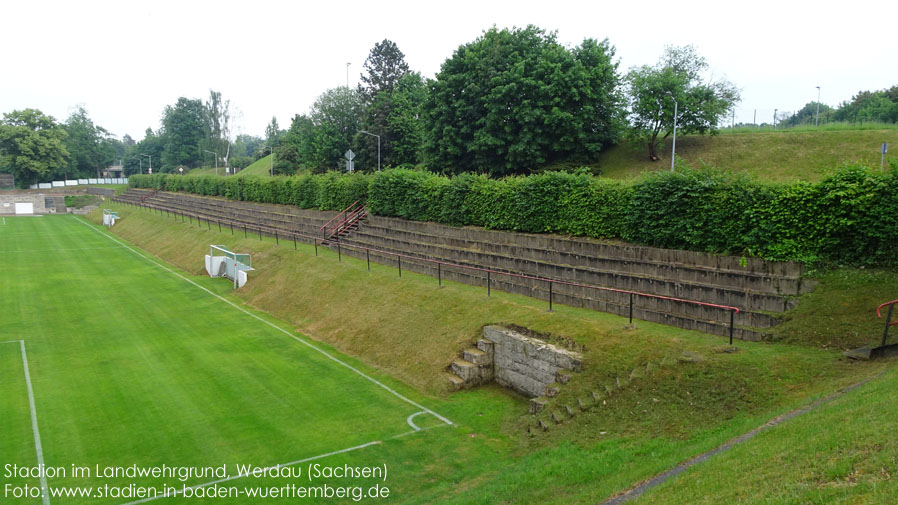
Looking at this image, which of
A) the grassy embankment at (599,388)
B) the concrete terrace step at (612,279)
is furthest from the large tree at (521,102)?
the grassy embankment at (599,388)

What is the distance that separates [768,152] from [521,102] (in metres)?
15.9

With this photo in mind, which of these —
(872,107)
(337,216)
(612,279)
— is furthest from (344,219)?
(872,107)

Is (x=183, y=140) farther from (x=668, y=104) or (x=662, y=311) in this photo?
(x=662, y=311)

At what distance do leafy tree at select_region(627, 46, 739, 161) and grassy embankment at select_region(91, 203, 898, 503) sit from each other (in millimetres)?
24113

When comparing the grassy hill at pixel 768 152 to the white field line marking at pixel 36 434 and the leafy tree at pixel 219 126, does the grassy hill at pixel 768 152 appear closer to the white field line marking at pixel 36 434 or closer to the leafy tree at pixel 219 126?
the white field line marking at pixel 36 434

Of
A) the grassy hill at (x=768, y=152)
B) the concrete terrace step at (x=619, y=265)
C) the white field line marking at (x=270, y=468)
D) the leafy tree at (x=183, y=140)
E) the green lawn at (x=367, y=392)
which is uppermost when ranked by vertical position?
the leafy tree at (x=183, y=140)

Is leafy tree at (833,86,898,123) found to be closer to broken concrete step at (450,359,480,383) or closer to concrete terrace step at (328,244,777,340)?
concrete terrace step at (328,244,777,340)

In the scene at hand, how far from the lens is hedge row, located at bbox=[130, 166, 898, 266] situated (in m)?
13.5

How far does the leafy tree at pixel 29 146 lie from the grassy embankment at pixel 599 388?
343 ft

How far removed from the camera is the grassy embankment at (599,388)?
9844mm

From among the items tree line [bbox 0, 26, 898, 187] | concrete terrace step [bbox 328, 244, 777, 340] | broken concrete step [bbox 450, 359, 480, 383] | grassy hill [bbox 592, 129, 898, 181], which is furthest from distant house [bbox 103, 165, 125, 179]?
broken concrete step [bbox 450, 359, 480, 383]

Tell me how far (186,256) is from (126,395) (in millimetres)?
24550

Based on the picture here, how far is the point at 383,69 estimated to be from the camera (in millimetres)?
66250

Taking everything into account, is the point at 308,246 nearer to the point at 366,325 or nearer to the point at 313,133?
the point at 366,325
